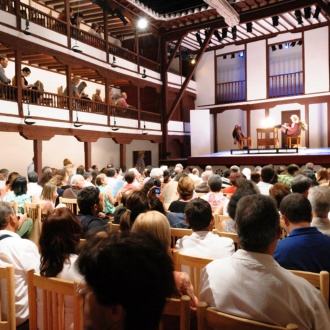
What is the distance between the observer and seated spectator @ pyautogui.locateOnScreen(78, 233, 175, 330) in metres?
0.88

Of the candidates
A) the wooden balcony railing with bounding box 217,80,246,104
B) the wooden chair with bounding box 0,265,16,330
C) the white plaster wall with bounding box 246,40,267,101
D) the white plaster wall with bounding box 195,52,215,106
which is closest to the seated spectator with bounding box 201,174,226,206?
the wooden chair with bounding box 0,265,16,330

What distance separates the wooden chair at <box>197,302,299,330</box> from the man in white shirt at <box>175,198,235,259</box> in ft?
3.64

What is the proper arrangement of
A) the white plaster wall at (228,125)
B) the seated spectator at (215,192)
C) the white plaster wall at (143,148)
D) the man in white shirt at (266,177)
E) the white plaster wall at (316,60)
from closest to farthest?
the seated spectator at (215,192) < the man in white shirt at (266,177) < the white plaster wall at (316,60) < the white plaster wall at (143,148) < the white plaster wall at (228,125)

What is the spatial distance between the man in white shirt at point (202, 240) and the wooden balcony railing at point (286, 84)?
49.8 feet

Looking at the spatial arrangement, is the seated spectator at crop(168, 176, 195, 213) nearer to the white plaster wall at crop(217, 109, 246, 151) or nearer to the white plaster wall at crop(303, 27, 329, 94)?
the white plaster wall at crop(303, 27, 329, 94)

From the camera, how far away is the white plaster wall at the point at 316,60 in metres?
16.0

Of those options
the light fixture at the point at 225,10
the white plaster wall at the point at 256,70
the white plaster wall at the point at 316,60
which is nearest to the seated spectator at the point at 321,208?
the light fixture at the point at 225,10

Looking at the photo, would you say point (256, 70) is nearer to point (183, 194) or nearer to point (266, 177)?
point (266, 177)

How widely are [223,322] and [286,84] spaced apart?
665 inches

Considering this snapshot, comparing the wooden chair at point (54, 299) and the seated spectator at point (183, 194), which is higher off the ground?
the seated spectator at point (183, 194)

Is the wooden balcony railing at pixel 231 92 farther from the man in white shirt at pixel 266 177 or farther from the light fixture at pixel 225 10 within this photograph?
the man in white shirt at pixel 266 177

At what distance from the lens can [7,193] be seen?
5355mm

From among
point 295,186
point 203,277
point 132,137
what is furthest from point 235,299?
point 132,137

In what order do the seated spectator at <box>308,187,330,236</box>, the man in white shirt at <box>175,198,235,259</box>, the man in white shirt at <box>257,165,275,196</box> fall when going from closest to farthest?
1. the man in white shirt at <box>175,198,235,259</box>
2. the seated spectator at <box>308,187,330,236</box>
3. the man in white shirt at <box>257,165,275,196</box>
